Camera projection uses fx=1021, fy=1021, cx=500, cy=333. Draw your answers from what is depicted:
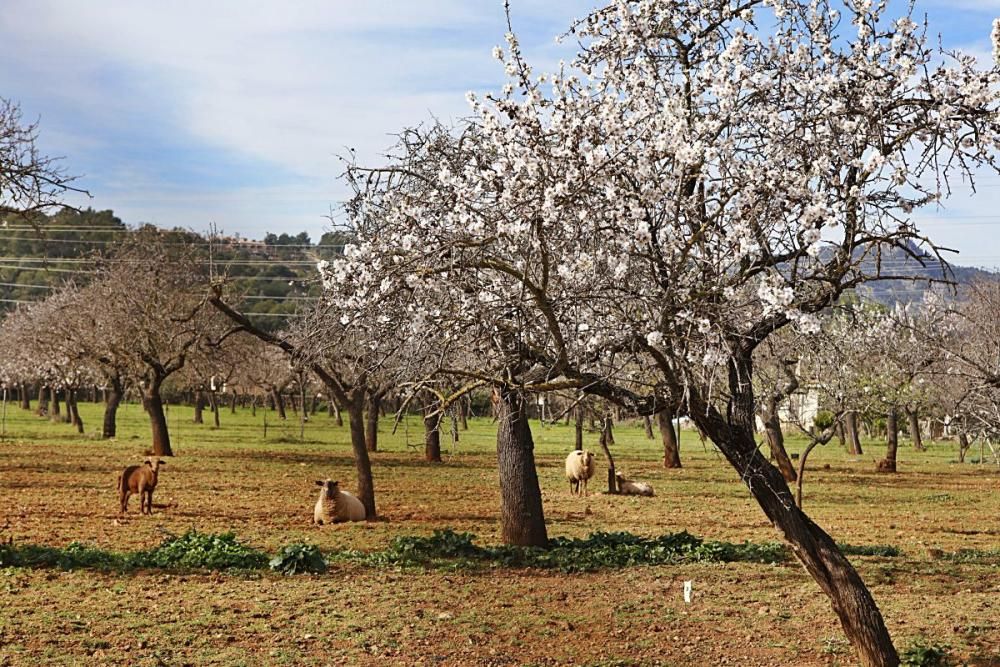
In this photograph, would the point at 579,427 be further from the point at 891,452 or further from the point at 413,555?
the point at 413,555

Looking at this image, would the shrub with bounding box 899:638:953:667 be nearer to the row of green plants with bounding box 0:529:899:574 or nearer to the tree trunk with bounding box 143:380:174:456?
the row of green plants with bounding box 0:529:899:574

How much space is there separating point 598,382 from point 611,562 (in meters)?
5.63

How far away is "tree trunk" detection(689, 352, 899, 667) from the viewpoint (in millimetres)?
6844

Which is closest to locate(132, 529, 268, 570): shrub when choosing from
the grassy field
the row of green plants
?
the row of green plants

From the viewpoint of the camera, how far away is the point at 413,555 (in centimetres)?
1163

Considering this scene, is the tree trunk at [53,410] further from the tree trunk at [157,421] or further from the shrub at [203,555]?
the shrub at [203,555]

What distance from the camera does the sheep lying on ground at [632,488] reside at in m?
21.8

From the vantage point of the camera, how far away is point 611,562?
→ 11.5 m

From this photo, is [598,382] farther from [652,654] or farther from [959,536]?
[959,536]

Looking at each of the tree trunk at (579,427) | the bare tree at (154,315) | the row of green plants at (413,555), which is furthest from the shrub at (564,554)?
the bare tree at (154,315)

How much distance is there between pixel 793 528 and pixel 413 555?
18.3ft

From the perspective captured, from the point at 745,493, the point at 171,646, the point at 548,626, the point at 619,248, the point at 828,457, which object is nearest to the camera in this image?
the point at 619,248

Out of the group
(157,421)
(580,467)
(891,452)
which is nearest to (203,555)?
(580,467)

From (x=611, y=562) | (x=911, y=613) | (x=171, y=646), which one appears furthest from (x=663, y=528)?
(x=171, y=646)
